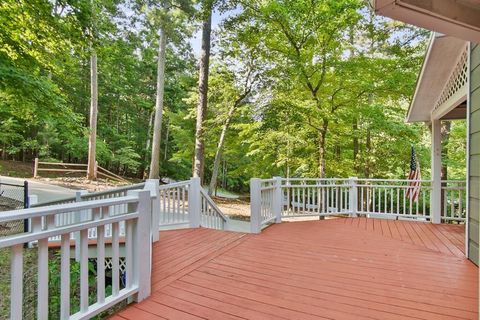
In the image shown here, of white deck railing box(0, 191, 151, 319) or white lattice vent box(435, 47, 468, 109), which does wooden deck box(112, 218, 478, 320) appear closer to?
white deck railing box(0, 191, 151, 319)

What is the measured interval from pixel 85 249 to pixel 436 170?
255 inches

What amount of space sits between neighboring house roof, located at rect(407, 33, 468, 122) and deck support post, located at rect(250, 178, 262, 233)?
3361 millimetres

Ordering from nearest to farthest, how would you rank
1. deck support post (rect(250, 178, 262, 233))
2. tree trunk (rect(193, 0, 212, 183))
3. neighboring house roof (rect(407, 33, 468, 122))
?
1. neighboring house roof (rect(407, 33, 468, 122))
2. deck support post (rect(250, 178, 262, 233))
3. tree trunk (rect(193, 0, 212, 183))

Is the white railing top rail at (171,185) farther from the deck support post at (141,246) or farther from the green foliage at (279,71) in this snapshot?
the green foliage at (279,71)

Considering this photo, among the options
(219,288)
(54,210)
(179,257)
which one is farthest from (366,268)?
(54,210)

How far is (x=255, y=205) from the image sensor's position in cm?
508

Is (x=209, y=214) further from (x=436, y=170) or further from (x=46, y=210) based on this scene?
(x=436, y=170)

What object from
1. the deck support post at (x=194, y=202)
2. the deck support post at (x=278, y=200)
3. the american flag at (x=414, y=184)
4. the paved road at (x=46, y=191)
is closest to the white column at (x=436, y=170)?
the american flag at (x=414, y=184)

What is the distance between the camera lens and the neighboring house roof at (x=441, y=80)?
13.8 feet

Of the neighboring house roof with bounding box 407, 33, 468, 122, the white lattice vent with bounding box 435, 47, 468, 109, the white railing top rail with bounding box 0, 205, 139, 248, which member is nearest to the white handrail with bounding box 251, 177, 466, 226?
the neighboring house roof with bounding box 407, 33, 468, 122

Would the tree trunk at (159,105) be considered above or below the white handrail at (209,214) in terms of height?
above

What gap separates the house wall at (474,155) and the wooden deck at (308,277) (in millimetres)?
324

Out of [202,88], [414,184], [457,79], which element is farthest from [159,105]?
[457,79]

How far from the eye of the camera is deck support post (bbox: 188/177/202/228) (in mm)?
5324
